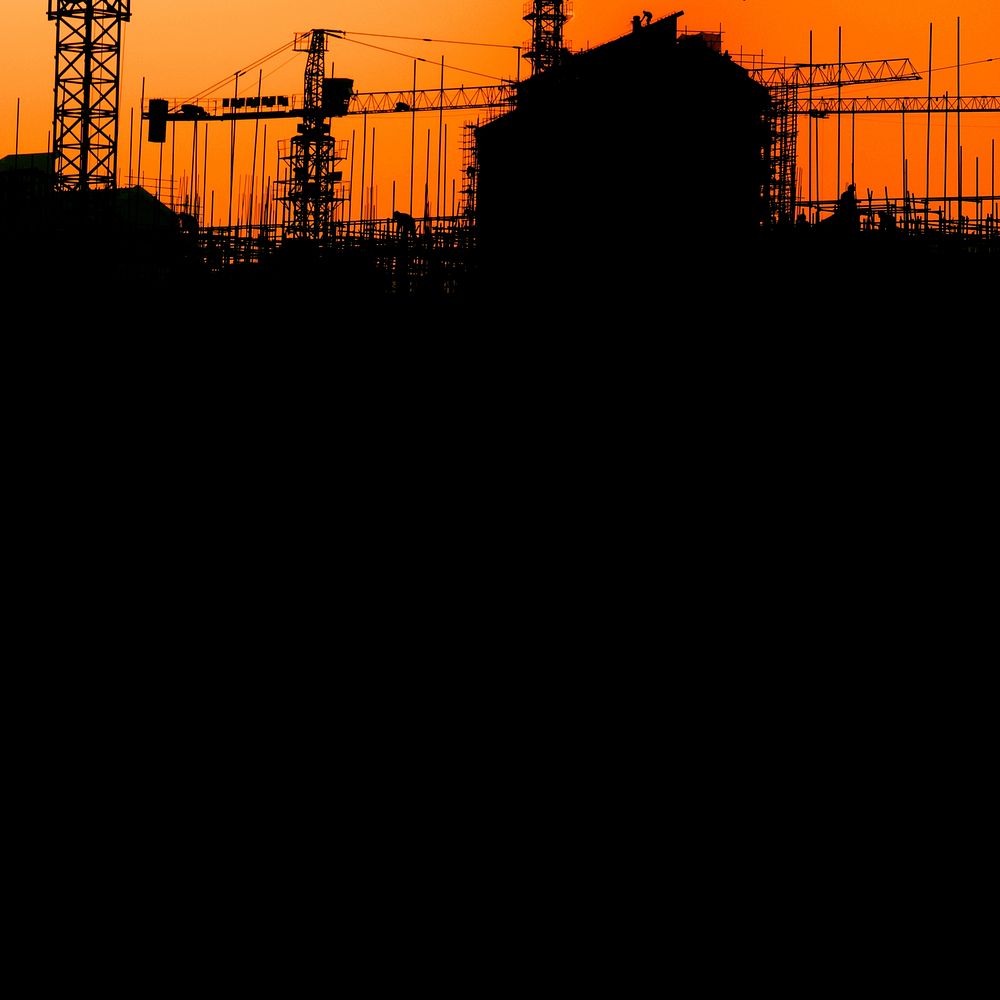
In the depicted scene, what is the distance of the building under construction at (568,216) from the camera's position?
60.9ft

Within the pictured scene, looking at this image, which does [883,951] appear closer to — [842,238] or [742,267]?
[742,267]

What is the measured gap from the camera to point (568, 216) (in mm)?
28906

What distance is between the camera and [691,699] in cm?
766

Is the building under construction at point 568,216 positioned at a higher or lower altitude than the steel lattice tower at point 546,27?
lower

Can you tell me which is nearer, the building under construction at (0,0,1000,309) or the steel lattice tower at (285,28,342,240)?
the building under construction at (0,0,1000,309)

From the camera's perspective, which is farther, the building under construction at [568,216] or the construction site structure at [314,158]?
the construction site structure at [314,158]

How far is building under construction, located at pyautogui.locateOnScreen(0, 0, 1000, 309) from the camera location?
60.9ft

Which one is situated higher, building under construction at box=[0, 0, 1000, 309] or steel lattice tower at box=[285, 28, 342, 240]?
steel lattice tower at box=[285, 28, 342, 240]

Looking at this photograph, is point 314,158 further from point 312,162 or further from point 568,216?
point 568,216

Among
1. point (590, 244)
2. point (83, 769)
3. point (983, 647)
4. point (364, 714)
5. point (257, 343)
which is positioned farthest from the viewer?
point (590, 244)

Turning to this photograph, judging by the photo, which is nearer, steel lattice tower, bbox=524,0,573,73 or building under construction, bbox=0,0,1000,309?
building under construction, bbox=0,0,1000,309

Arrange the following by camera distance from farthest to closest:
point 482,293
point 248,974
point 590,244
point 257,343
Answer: point 590,244
point 482,293
point 257,343
point 248,974

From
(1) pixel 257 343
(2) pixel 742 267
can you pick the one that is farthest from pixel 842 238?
(1) pixel 257 343

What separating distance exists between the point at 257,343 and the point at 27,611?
24.6ft
